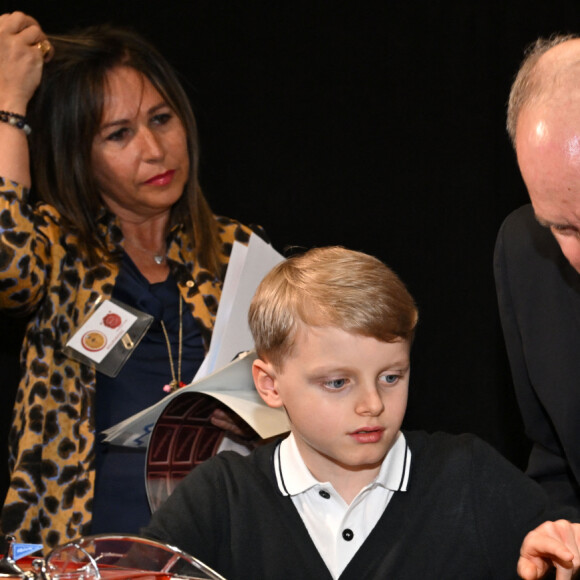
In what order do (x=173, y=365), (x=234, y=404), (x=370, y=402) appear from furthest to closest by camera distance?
(x=173, y=365)
(x=234, y=404)
(x=370, y=402)

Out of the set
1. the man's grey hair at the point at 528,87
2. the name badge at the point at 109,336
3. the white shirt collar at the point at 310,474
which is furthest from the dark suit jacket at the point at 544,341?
the name badge at the point at 109,336

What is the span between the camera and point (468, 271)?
3.12 meters

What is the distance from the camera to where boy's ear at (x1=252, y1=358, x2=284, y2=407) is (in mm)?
1616

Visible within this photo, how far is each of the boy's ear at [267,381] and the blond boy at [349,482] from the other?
0.02m

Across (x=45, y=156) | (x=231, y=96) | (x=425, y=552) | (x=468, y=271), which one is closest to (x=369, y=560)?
(x=425, y=552)

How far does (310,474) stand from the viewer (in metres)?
1.55

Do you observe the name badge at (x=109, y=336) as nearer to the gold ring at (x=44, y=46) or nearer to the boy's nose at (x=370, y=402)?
the gold ring at (x=44, y=46)

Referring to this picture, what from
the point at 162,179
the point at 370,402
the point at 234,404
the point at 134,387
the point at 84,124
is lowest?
the point at 134,387

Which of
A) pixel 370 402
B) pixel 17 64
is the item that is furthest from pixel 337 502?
pixel 17 64

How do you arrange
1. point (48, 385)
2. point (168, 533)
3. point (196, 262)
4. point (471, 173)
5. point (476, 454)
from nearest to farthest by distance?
point (168, 533) → point (476, 454) → point (48, 385) → point (196, 262) → point (471, 173)

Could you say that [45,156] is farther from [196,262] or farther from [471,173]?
[471,173]

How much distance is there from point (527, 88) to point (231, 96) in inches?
64.3

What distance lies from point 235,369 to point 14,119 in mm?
990

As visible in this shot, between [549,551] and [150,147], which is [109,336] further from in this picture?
[549,551]
